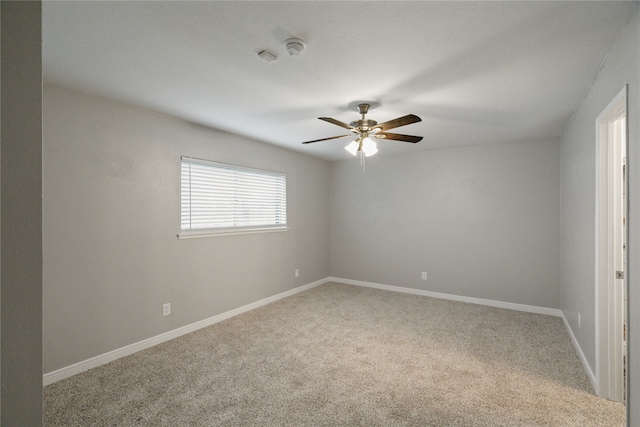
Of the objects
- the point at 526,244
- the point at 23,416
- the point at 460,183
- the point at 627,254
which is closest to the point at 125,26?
the point at 23,416

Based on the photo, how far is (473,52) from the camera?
1.95 meters

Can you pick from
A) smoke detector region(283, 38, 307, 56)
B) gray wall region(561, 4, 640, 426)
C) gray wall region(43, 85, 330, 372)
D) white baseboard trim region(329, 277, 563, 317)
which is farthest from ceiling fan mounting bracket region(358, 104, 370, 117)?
white baseboard trim region(329, 277, 563, 317)

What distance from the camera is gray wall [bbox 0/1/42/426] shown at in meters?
0.69

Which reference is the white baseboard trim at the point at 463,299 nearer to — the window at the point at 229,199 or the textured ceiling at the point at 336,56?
the window at the point at 229,199

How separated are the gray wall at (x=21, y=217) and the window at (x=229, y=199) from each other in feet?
9.26

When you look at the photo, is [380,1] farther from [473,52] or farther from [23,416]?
[23,416]

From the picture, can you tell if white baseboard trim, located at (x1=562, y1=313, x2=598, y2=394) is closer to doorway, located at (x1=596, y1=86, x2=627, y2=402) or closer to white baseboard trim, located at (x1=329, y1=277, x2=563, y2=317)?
doorway, located at (x1=596, y1=86, x2=627, y2=402)

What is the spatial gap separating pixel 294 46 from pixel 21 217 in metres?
1.60

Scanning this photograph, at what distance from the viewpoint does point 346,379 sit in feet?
8.20

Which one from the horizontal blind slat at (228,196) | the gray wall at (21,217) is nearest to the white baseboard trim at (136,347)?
the horizontal blind slat at (228,196)

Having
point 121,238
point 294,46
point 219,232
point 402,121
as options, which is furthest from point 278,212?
point 294,46

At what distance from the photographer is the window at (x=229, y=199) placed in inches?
140

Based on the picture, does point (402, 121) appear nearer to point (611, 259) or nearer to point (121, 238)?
point (611, 259)

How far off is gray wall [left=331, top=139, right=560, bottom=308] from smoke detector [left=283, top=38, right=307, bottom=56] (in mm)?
3626
